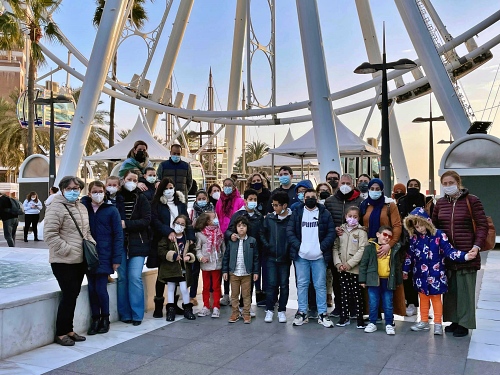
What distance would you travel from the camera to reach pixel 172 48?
103 ft

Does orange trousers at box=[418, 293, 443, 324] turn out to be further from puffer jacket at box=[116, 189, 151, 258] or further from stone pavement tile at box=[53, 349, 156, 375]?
puffer jacket at box=[116, 189, 151, 258]

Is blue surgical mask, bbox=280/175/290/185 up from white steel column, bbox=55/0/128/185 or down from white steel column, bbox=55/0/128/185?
down

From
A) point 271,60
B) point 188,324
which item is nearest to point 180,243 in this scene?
point 188,324

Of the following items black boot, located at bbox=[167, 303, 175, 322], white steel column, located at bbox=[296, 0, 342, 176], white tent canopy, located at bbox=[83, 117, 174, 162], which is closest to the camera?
black boot, located at bbox=[167, 303, 175, 322]

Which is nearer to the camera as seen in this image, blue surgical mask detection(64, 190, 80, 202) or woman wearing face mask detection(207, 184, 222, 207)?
blue surgical mask detection(64, 190, 80, 202)

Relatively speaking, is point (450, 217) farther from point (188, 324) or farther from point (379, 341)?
point (188, 324)

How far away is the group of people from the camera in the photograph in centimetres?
637

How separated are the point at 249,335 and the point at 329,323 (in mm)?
1104

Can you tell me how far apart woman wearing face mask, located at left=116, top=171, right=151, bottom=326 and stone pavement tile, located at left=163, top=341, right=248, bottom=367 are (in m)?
1.32

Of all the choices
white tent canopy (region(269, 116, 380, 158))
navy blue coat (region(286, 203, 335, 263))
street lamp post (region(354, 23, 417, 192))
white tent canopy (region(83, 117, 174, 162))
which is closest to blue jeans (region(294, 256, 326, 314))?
navy blue coat (region(286, 203, 335, 263))

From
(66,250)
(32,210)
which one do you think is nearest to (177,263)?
(66,250)

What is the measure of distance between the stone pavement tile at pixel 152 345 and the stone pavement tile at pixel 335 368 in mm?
1551

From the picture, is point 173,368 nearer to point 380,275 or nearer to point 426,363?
point 426,363

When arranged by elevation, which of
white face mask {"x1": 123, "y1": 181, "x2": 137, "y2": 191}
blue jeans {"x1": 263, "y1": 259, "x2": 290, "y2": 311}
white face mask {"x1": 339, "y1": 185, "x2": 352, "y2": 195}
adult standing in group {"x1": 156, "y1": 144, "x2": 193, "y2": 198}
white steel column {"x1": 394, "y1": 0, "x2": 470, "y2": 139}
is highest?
white steel column {"x1": 394, "y1": 0, "x2": 470, "y2": 139}
